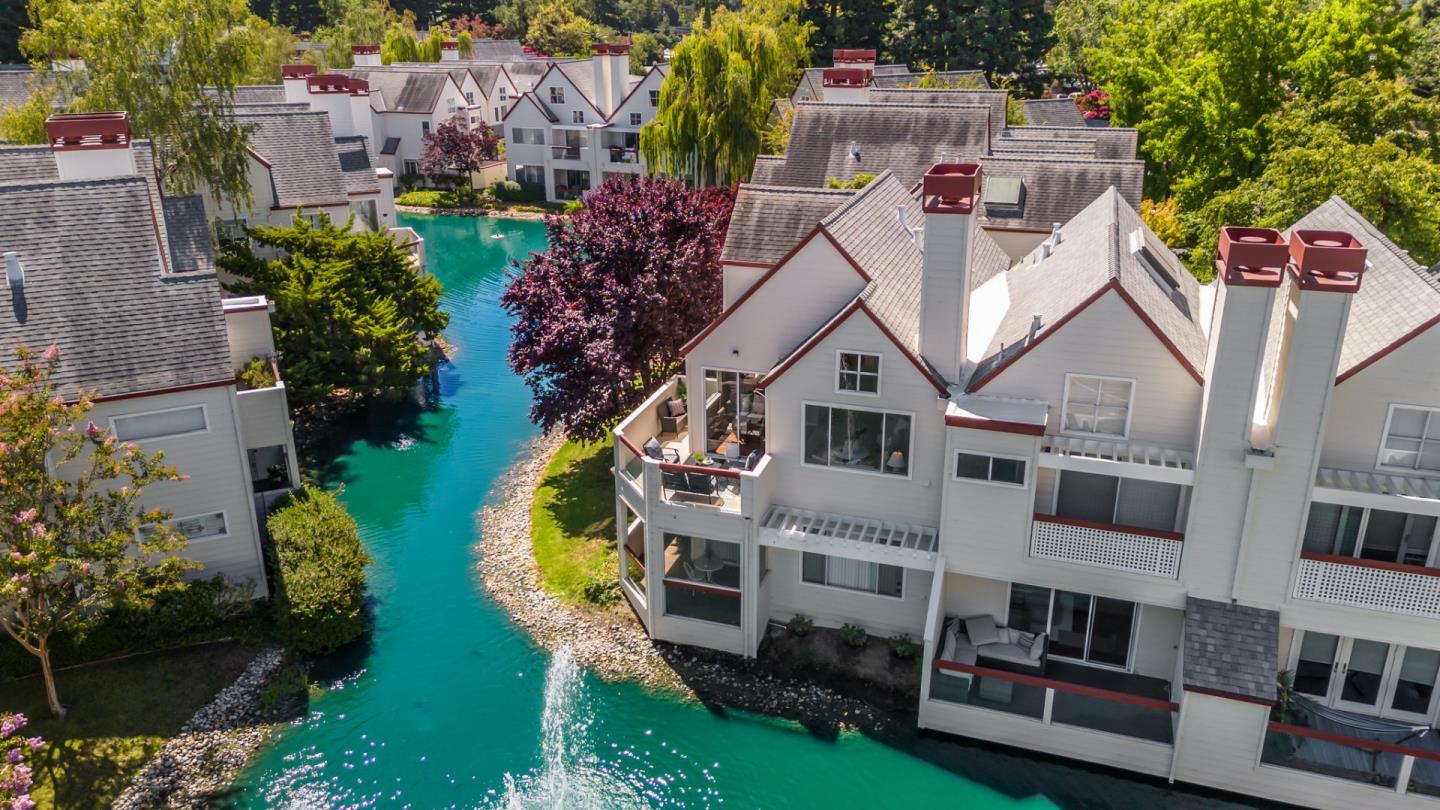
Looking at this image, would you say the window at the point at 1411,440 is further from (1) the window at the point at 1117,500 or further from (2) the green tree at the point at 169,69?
(2) the green tree at the point at 169,69

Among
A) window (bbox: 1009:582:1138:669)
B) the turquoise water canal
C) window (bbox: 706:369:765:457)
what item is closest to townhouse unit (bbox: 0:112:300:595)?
the turquoise water canal

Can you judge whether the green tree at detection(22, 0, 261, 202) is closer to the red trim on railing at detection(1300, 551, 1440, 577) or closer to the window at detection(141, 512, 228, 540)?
the window at detection(141, 512, 228, 540)

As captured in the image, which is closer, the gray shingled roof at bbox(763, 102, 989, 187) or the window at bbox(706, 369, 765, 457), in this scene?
the window at bbox(706, 369, 765, 457)

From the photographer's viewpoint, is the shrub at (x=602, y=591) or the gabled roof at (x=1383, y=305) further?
the shrub at (x=602, y=591)

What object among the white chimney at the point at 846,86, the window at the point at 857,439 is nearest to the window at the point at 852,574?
the window at the point at 857,439

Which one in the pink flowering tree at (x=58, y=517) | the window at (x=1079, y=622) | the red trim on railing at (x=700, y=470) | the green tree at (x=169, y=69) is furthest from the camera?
the green tree at (x=169, y=69)

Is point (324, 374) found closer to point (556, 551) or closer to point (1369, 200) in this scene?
point (556, 551)

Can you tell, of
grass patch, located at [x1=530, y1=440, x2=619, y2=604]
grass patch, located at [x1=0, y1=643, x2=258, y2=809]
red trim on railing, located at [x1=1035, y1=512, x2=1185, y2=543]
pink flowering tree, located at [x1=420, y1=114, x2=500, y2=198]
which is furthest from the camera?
pink flowering tree, located at [x1=420, y1=114, x2=500, y2=198]

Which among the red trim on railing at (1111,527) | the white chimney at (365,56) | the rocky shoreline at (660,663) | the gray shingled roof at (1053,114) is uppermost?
the white chimney at (365,56)
